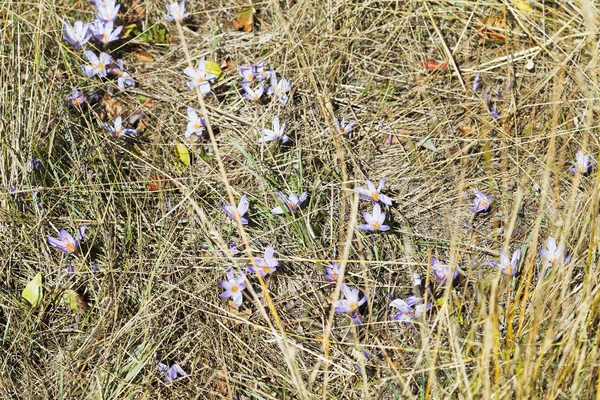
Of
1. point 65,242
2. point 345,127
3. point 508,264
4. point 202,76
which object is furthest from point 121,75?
point 508,264

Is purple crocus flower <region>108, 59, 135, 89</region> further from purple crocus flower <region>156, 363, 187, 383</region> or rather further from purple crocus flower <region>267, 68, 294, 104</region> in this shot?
purple crocus flower <region>156, 363, 187, 383</region>

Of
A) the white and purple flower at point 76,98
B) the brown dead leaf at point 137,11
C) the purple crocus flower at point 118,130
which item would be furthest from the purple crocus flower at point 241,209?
the brown dead leaf at point 137,11

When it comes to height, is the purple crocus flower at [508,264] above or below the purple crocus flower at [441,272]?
above

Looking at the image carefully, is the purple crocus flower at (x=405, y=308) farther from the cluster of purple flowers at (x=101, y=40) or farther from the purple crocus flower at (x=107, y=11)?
the purple crocus flower at (x=107, y=11)

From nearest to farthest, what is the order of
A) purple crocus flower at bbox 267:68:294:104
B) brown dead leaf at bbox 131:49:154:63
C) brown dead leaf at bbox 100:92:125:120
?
purple crocus flower at bbox 267:68:294:104, brown dead leaf at bbox 100:92:125:120, brown dead leaf at bbox 131:49:154:63

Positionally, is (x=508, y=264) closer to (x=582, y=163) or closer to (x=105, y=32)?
(x=582, y=163)

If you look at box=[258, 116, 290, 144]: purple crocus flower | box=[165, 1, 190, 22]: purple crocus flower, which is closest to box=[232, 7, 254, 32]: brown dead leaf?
box=[165, 1, 190, 22]: purple crocus flower

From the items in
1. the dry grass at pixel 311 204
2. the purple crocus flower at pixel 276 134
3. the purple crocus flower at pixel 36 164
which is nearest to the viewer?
the dry grass at pixel 311 204
